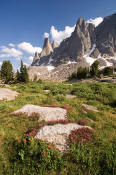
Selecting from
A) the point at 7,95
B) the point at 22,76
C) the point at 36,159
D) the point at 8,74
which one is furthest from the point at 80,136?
the point at 22,76

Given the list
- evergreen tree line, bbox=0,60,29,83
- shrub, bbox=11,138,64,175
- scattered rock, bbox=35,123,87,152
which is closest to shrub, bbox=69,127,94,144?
scattered rock, bbox=35,123,87,152

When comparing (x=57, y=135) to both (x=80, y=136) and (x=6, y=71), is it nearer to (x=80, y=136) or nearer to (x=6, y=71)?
(x=80, y=136)

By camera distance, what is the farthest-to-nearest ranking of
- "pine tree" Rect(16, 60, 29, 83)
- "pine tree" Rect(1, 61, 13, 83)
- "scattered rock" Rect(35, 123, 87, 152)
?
"pine tree" Rect(16, 60, 29, 83)
"pine tree" Rect(1, 61, 13, 83)
"scattered rock" Rect(35, 123, 87, 152)

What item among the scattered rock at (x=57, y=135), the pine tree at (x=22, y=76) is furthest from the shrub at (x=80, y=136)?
the pine tree at (x=22, y=76)

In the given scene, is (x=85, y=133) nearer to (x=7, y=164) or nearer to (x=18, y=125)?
(x=7, y=164)

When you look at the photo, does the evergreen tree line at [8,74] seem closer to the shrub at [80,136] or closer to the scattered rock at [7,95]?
the scattered rock at [7,95]

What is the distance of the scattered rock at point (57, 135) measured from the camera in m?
3.99

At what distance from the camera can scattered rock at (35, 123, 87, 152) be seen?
399cm

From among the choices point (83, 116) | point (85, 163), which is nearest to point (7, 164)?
point (85, 163)

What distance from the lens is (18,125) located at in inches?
220

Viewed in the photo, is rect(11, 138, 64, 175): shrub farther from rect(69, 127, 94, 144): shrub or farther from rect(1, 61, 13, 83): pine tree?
rect(1, 61, 13, 83): pine tree

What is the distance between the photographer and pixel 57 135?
4.45 m

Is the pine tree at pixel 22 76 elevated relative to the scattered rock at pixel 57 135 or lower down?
elevated

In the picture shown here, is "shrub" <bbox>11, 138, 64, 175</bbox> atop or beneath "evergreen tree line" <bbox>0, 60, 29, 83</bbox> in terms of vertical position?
beneath
